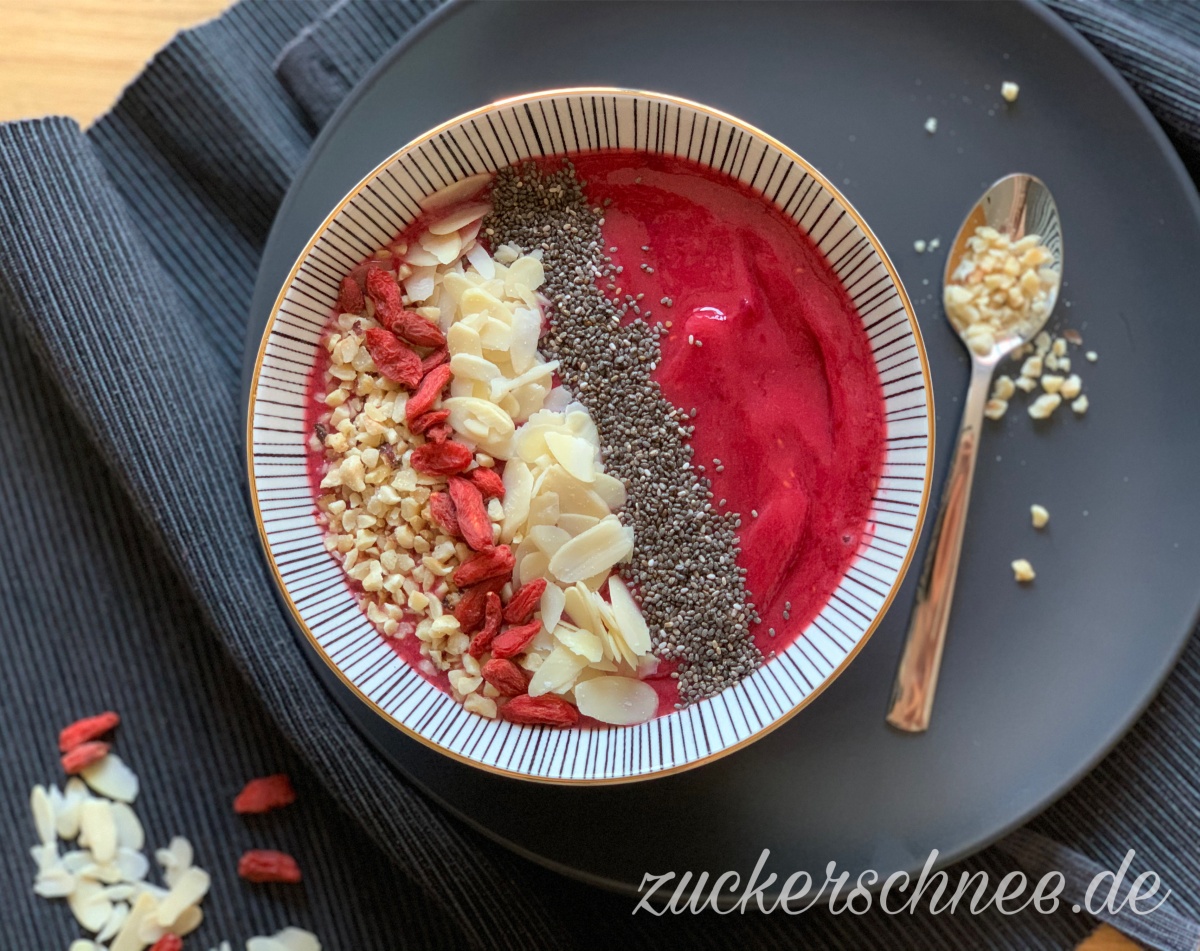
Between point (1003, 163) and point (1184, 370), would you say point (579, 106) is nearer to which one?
point (1003, 163)

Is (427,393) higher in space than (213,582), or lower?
higher

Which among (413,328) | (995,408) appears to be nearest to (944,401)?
(995,408)

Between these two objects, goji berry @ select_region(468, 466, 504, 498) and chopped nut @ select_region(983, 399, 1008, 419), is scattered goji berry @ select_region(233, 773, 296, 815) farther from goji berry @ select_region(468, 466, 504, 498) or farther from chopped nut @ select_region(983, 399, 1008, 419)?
chopped nut @ select_region(983, 399, 1008, 419)

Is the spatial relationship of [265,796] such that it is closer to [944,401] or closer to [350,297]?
[350,297]

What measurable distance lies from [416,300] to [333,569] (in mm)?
320

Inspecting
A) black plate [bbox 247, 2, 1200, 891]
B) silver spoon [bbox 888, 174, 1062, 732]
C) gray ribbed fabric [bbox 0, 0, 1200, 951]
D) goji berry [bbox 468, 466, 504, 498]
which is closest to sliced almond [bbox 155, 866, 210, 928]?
gray ribbed fabric [bbox 0, 0, 1200, 951]

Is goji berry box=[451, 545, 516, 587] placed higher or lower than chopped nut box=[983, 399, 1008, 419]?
lower

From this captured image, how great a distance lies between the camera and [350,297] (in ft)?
3.57

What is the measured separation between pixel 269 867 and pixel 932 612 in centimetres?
94

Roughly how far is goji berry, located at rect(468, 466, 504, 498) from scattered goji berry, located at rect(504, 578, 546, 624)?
11 cm

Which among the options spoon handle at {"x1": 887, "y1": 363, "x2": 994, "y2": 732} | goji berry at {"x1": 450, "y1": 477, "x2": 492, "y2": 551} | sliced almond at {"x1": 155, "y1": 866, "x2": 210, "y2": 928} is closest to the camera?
goji berry at {"x1": 450, "y1": 477, "x2": 492, "y2": 551}

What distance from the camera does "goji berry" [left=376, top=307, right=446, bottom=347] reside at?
3.49ft

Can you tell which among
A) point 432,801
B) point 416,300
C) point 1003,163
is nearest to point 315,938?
point 432,801

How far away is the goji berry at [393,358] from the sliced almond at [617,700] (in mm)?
392
